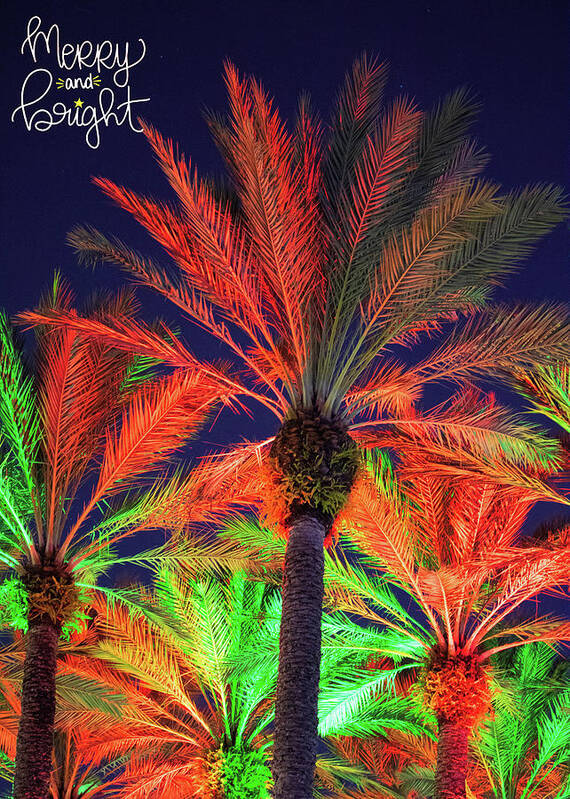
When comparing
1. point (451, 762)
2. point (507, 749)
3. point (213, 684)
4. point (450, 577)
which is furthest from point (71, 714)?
point (507, 749)

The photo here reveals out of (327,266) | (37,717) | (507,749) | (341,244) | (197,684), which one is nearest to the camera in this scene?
(341,244)

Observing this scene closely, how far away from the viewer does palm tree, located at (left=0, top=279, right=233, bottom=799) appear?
44.2 feet

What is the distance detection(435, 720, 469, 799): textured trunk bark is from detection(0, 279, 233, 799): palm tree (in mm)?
5411

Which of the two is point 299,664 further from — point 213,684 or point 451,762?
→ point 213,684

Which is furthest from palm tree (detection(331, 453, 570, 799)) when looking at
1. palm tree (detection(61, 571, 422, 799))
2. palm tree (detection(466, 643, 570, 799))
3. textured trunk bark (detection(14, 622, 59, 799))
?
textured trunk bark (detection(14, 622, 59, 799))

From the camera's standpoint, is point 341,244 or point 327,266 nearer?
point 341,244

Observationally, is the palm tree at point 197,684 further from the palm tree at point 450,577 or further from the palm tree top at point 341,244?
the palm tree top at point 341,244

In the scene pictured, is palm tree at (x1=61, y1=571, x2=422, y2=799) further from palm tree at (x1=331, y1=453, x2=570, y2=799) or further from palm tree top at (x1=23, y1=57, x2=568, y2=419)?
palm tree top at (x1=23, y1=57, x2=568, y2=419)

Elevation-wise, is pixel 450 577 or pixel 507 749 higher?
pixel 450 577

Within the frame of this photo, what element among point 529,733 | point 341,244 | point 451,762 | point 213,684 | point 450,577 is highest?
point 341,244

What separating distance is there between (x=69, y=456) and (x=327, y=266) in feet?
15.6

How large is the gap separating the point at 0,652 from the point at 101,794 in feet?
19.0

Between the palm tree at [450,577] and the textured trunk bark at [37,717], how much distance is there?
4536 millimetres

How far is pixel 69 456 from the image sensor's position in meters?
14.1
